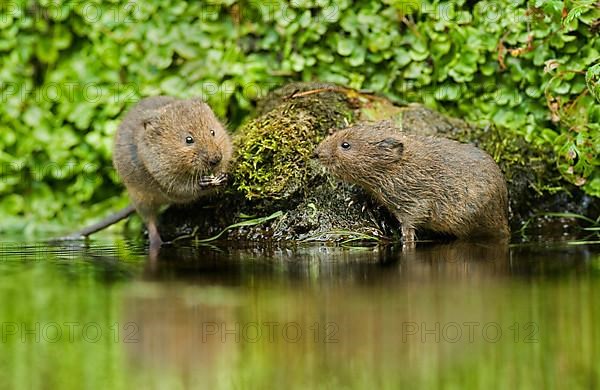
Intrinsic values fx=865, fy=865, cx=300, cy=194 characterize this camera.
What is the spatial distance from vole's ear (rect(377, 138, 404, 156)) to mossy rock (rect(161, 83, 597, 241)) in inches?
20.2

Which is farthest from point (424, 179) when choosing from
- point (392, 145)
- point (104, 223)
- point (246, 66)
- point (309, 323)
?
point (104, 223)

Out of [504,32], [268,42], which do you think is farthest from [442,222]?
[268,42]

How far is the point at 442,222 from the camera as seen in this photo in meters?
6.30

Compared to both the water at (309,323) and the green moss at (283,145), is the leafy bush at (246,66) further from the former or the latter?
the water at (309,323)

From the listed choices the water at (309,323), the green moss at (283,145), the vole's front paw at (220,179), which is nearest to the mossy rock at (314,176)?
the green moss at (283,145)

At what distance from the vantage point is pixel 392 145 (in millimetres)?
6289

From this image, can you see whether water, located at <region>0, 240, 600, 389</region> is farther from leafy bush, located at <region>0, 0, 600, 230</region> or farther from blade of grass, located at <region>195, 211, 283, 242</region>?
leafy bush, located at <region>0, 0, 600, 230</region>

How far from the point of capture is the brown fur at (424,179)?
6.23 metres

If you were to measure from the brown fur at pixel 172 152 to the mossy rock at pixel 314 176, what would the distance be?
0.32 metres

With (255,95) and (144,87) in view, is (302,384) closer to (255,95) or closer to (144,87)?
(255,95)

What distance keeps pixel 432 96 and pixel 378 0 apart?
0.99m

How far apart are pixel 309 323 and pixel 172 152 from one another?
3091 mm

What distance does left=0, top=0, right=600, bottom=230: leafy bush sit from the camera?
279 inches

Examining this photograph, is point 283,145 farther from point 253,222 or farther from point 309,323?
point 309,323
